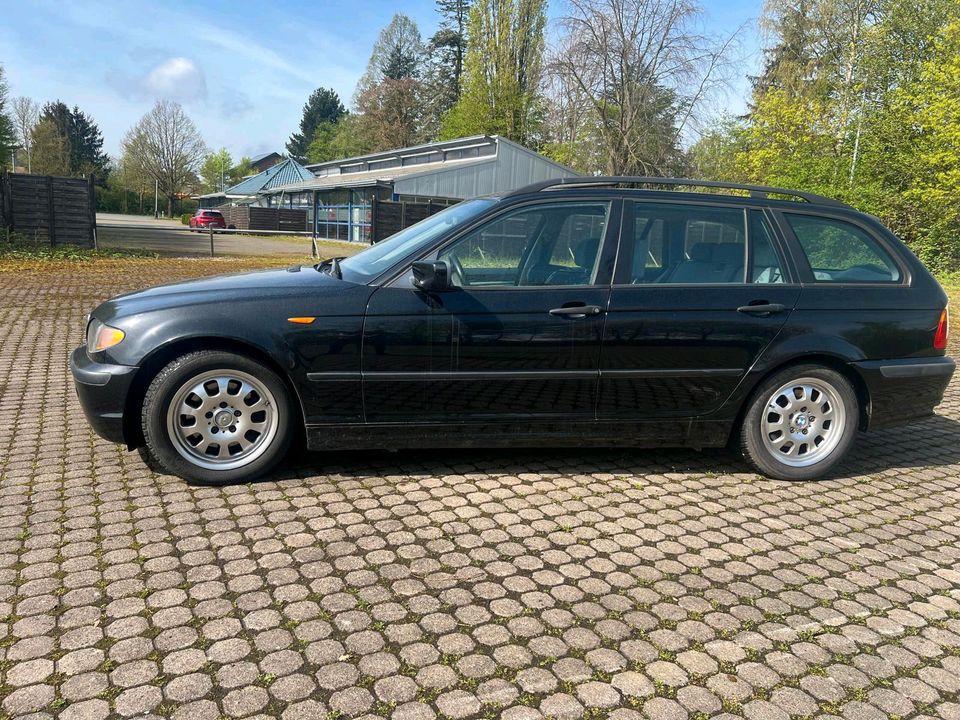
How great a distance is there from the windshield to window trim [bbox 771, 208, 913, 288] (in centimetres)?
191

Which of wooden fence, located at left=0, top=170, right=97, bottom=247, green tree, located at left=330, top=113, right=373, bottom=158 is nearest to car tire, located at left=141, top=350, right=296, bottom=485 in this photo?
wooden fence, located at left=0, top=170, right=97, bottom=247

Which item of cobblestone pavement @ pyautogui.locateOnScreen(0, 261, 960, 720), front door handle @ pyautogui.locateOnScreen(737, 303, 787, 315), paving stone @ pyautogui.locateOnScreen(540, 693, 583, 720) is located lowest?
paving stone @ pyautogui.locateOnScreen(540, 693, 583, 720)

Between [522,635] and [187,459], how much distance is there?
2.22 meters

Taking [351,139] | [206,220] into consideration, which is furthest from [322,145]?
[206,220]

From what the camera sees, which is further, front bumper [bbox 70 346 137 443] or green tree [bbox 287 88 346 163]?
green tree [bbox 287 88 346 163]

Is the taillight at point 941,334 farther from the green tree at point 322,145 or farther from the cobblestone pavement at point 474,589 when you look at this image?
the green tree at point 322,145

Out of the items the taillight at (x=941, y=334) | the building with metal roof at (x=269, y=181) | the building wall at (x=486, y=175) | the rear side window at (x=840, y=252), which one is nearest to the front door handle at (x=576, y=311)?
the rear side window at (x=840, y=252)

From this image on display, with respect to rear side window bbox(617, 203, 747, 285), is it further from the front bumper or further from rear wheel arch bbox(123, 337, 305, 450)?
the front bumper

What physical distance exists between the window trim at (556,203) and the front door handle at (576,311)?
139mm

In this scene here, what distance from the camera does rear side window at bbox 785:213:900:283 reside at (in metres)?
4.54

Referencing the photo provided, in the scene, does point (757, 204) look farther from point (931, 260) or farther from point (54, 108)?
point (54, 108)

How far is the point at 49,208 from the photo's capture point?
19.4 meters

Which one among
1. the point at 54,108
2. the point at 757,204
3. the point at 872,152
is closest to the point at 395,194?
the point at 872,152

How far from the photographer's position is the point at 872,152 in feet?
82.4
